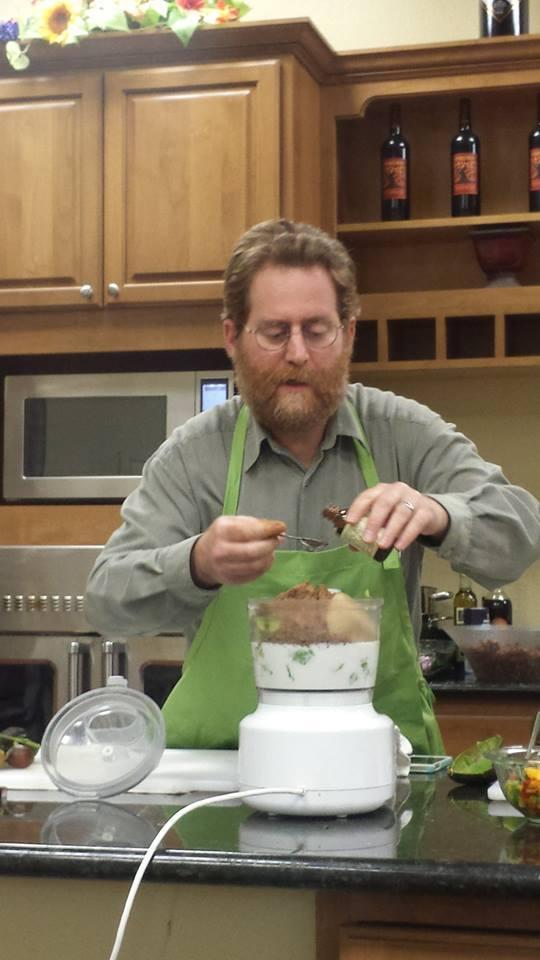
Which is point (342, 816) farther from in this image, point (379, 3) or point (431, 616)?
point (379, 3)

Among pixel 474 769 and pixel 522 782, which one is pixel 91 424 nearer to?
pixel 474 769

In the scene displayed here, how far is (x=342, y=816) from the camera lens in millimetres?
1446

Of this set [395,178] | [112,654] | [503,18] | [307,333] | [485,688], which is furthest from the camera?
[395,178]

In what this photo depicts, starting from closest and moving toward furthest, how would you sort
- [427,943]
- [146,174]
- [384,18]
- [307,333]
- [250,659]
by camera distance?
[427,943]
[250,659]
[307,333]
[146,174]
[384,18]

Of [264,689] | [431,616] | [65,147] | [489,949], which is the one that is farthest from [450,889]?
[65,147]

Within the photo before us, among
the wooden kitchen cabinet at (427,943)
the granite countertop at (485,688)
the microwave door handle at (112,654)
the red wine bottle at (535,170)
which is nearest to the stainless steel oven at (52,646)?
the microwave door handle at (112,654)

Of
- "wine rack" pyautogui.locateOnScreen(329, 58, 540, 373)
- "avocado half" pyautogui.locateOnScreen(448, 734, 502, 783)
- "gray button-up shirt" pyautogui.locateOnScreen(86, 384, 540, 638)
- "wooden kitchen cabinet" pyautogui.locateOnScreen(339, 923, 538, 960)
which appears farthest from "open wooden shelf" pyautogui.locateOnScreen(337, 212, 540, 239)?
"wooden kitchen cabinet" pyautogui.locateOnScreen(339, 923, 538, 960)

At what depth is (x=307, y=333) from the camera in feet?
6.59

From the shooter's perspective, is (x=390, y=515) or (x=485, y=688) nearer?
(x=390, y=515)

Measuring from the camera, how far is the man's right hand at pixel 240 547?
1.63 meters

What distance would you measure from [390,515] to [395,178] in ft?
6.99

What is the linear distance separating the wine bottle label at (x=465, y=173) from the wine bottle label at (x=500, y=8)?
0.35 meters

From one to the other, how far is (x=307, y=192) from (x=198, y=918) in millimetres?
2347

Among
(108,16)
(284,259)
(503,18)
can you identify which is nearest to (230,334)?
(284,259)
